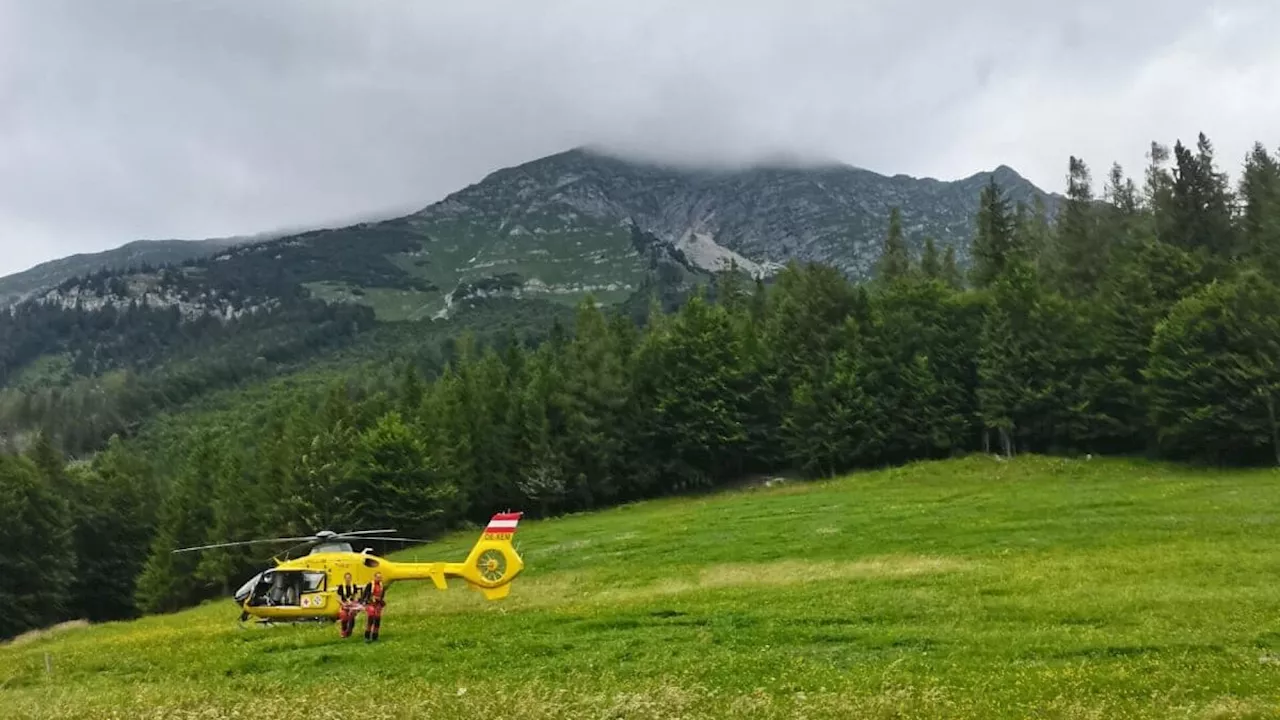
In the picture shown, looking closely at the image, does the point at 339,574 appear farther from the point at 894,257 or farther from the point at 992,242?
the point at 894,257

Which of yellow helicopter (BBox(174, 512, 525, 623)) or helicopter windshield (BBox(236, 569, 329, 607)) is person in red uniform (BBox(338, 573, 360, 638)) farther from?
helicopter windshield (BBox(236, 569, 329, 607))

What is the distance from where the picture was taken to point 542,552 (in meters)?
47.3

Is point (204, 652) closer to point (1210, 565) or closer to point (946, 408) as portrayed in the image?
point (1210, 565)

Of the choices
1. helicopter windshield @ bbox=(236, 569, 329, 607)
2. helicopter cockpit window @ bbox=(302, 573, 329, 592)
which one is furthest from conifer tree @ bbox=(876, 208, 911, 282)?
helicopter windshield @ bbox=(236, 569, 329, 607)

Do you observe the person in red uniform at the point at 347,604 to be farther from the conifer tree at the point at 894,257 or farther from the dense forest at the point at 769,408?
the conifer tree at the point at 894,257

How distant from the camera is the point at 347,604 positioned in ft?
88.7

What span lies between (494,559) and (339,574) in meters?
5.28

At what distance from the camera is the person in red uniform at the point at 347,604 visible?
87.9 feet

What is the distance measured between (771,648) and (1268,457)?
2208 inches

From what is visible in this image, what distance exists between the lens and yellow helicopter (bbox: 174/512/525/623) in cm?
2939

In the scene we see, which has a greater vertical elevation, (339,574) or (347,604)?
(339,574)

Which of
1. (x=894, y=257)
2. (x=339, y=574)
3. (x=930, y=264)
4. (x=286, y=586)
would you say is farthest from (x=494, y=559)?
(x=930, y=264)

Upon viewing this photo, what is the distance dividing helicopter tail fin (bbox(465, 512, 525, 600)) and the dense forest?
1652 inches

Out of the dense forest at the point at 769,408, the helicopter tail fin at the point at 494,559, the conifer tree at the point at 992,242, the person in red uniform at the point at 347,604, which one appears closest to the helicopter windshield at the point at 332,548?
the person in red uniform at the point at 347,604
